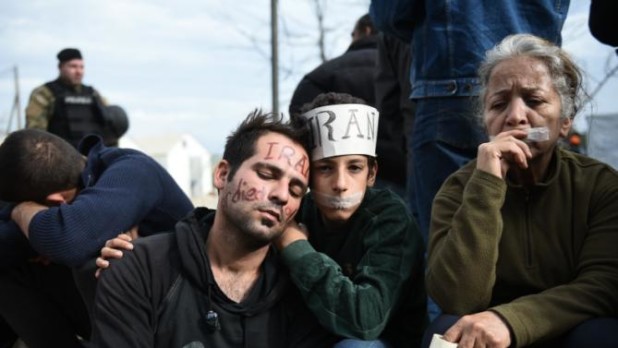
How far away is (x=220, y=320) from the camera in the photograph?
2.51m

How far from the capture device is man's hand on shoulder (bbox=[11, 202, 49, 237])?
3199 mm

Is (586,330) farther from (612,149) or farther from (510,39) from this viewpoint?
(612,149)

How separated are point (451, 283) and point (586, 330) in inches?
15.8

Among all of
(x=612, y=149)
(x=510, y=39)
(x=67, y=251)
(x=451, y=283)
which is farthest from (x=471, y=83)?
(x=612, y=149)

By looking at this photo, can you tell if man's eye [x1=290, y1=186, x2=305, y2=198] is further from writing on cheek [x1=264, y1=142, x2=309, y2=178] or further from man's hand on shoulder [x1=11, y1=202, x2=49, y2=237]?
man's hand on shoulder [x1=11, y1=202, x2=49, y2=237]

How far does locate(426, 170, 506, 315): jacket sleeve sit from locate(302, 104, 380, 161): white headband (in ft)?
2.06

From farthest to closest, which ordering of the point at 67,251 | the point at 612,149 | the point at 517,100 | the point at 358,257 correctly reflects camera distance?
the point at 612,149 < the point at 67,251 < the point at 358,257 < the point at 517,100

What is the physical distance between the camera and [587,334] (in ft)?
6.77

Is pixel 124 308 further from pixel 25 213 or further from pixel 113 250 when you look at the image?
pixel 25 213

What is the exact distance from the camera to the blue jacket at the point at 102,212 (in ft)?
9.78

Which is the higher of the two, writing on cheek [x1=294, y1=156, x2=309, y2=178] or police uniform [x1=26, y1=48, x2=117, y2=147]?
writing on cheek [x1=294, y1=156, x2=309, y2=178]

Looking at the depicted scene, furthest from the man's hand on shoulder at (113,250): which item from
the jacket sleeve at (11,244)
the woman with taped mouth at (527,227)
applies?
the woman with taped mouth at (527,227)

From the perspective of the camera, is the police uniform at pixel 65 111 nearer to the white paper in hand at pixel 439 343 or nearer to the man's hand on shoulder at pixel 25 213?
the man's hand on shoulder at pixel 25 213

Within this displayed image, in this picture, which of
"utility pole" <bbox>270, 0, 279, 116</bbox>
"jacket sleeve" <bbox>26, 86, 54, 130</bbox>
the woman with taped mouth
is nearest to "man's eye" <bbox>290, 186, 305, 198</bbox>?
the woman with taped mouth
